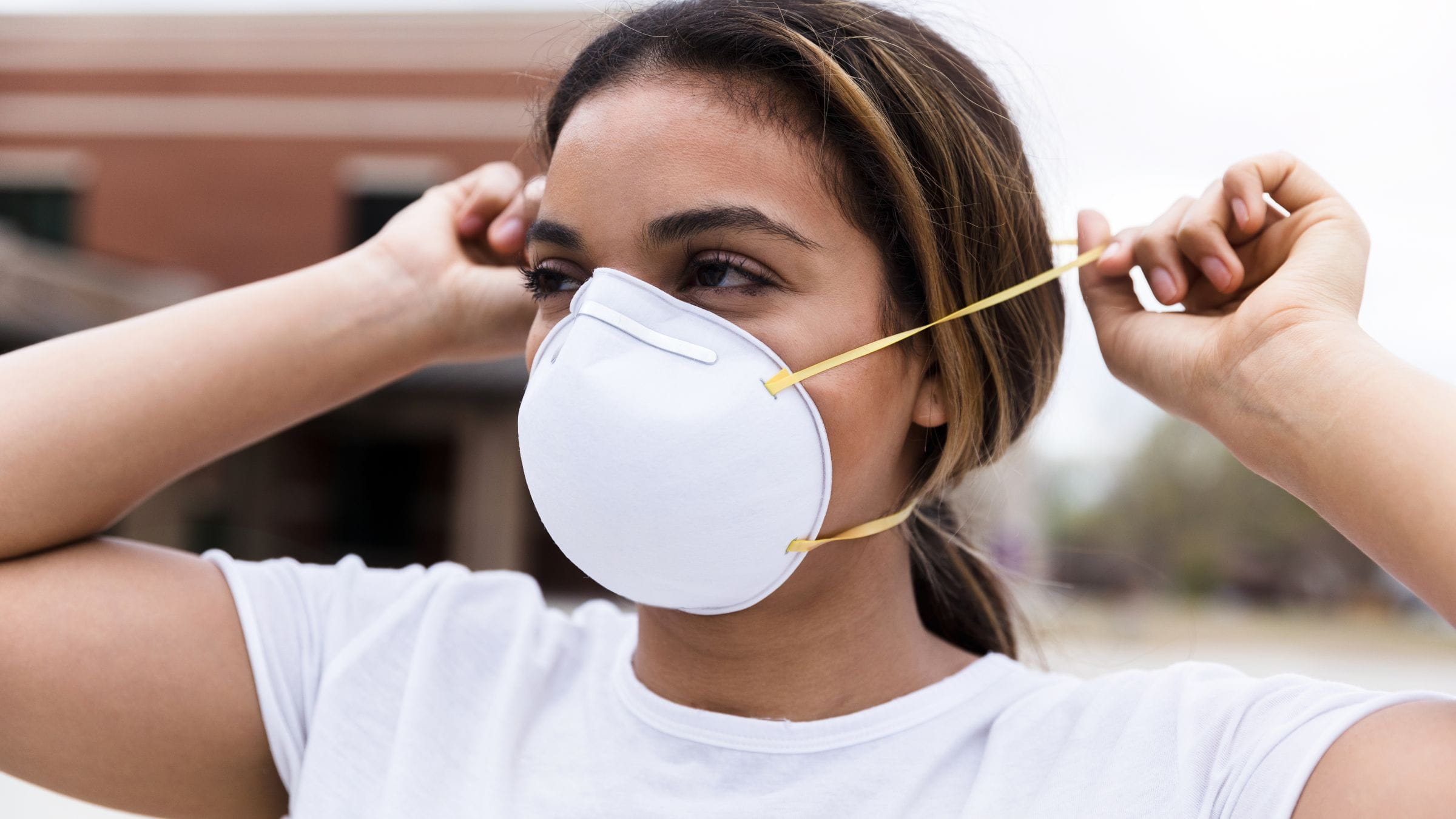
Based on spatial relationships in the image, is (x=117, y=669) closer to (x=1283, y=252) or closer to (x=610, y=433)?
(x=610, y=433)

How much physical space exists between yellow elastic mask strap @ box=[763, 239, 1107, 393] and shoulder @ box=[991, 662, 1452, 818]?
0.45 meters

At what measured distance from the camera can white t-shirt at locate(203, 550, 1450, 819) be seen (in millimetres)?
1436

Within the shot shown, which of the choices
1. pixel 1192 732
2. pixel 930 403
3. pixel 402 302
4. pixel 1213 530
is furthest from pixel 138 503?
pixel 1213 530

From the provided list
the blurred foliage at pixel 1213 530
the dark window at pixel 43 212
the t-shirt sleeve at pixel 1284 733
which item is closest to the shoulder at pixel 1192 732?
the t-shirt sleeve at pixel 1284 733

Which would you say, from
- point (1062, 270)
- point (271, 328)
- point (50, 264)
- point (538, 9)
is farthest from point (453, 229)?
point (538, 9)

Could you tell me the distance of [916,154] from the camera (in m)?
1.70

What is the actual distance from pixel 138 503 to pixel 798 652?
1009 mm

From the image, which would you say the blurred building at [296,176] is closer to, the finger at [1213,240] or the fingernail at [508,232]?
the fingernail at [508,232]

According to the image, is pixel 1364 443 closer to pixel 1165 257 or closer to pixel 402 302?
pixel 1165 257

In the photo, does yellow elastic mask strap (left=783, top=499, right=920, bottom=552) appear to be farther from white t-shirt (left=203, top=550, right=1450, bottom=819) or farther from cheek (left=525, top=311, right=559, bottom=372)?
cheek (left=525, top=311, right=559, bottom=372)

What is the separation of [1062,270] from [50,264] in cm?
1401

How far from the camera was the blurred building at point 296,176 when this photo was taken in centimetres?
1611

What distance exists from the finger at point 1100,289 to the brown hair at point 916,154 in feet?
0.21

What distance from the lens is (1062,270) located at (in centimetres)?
183
